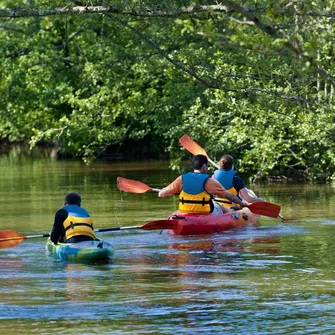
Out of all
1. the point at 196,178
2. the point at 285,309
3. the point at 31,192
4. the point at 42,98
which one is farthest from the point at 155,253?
the point at 42,98

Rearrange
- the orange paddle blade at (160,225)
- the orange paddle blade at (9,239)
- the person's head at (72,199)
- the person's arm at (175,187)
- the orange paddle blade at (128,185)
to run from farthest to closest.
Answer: the orange paddle blade at (128,185) < the person's arm at (175,187) < the orange paddle blade at (160,225) < the orange paddle blade at (9,239) < the person's head at (72,199)

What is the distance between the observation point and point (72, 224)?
1197 cm

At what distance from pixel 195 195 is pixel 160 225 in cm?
84

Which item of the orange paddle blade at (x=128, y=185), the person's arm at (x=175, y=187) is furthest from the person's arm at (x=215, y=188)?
the orange paddle blade at (x=128, y=185)

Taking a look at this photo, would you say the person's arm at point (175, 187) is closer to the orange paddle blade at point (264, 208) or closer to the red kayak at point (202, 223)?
the red kayak at point (202, 223)

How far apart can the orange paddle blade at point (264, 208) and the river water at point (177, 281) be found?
0.29m

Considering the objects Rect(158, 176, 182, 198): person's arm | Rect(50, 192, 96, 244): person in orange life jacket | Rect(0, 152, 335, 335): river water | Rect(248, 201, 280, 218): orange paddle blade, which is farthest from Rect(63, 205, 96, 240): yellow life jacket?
Rect(248, 201, 280, 218): orange paddle blade

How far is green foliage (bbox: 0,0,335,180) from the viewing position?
1573cm

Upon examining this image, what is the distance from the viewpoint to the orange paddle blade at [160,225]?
13.4 meters

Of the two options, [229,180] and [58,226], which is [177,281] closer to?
[58,226]

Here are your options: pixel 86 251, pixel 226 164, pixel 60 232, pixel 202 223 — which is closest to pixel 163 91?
pixel 226 164

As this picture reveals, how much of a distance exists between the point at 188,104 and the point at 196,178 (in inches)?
515

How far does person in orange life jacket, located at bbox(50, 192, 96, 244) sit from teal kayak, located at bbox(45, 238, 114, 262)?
11 cm

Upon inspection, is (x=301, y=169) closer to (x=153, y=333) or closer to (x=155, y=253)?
(x=155, y=253)
